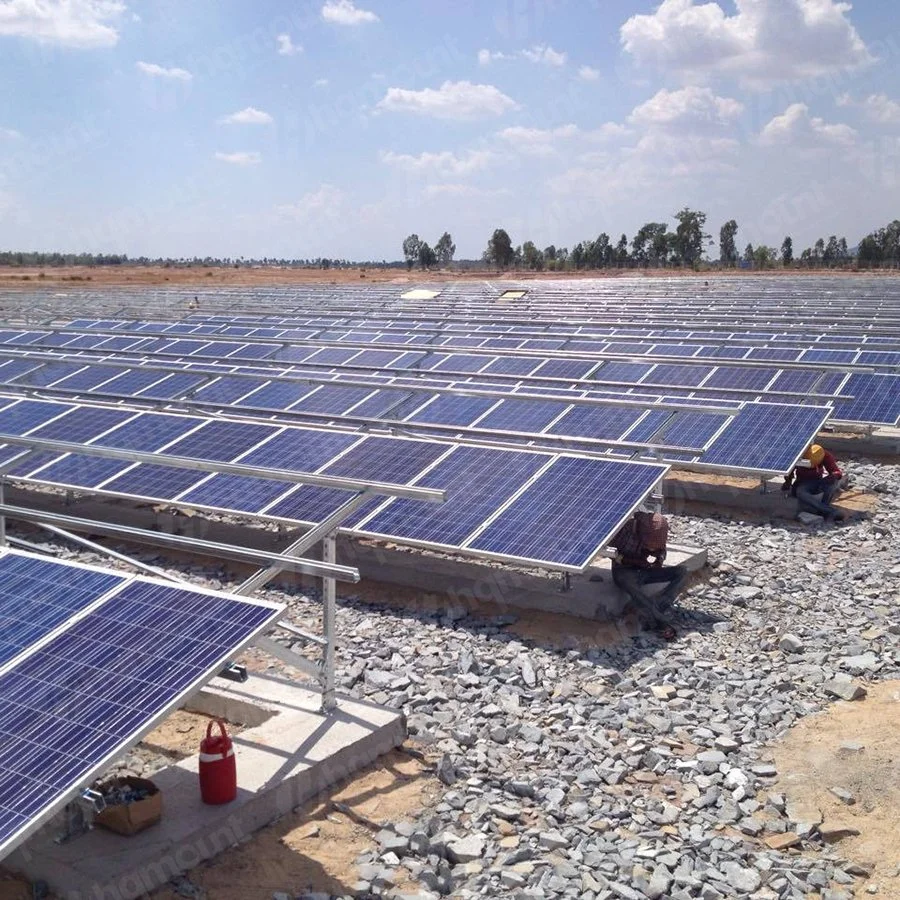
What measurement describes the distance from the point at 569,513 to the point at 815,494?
239 inches

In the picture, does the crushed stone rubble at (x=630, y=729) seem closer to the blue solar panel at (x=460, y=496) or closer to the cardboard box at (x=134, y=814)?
the blue solar panel at (x=460, y=496)

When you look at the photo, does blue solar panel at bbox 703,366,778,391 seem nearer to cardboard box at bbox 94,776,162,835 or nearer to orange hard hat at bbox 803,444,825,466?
orange hard hat at bbox 803,444,825,466

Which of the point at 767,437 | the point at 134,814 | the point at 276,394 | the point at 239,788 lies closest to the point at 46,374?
the point at 276,394

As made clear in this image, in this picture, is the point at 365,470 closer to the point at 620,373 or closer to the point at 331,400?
the point at 331,400

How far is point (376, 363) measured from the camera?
2356 centimetres

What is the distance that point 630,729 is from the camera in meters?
8.31

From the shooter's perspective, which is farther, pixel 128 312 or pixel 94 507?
pixel 128 312

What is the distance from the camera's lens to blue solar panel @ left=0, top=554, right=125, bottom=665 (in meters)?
6.21

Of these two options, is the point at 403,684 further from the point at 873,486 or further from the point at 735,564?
the point at 873,486

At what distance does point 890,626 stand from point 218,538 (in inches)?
340

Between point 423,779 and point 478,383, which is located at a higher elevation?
point 478,383

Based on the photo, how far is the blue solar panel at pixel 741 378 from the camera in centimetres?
1950

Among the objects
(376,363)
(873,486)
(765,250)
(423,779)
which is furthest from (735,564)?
A: (765,250)

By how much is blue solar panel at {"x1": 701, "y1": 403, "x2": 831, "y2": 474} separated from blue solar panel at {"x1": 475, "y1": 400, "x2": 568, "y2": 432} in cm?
253
